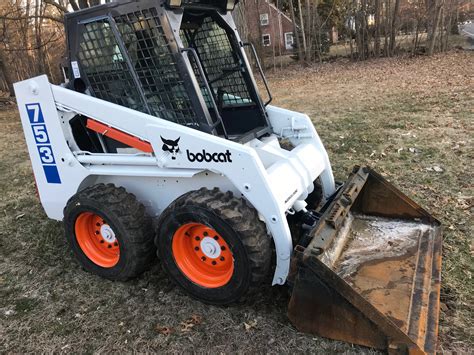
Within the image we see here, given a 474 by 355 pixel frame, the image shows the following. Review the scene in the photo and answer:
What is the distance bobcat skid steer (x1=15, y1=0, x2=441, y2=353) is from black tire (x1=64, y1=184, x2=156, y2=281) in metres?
0.01

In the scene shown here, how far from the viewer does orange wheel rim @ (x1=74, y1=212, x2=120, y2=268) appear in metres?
3.48

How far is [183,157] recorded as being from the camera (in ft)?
9.80

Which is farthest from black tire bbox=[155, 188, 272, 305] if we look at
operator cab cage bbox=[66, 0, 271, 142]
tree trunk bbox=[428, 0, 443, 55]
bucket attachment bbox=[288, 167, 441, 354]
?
tree trunk bbox=[428, 0, 443, 55]

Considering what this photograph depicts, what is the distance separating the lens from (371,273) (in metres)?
2.98

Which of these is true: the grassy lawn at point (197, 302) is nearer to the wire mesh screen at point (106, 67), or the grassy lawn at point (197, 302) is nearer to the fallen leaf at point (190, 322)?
the fallen leaf at point (190, 322)

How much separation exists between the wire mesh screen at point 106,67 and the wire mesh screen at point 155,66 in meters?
0.10

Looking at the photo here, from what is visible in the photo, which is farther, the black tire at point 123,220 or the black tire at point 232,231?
the black tire at point 123,220

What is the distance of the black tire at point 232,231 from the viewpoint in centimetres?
272

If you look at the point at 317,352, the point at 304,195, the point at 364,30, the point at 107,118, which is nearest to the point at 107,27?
the point at 107,118

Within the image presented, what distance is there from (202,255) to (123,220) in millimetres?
672

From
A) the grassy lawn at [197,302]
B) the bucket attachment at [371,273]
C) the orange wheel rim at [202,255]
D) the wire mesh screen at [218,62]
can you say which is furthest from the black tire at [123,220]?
the bucket attachment at [371,273]

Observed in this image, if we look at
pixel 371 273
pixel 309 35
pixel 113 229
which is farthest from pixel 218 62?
pixel 309 35

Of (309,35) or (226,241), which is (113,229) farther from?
(309,35)

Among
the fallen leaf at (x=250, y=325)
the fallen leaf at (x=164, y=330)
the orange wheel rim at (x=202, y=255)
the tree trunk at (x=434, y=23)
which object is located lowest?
the tree trunk at (x=434, y=23)
